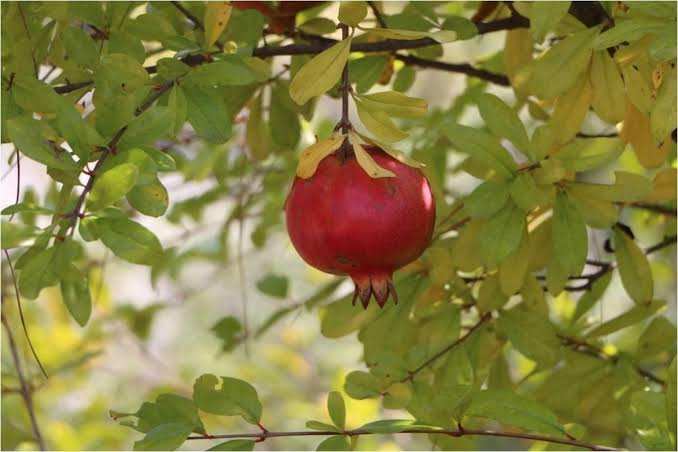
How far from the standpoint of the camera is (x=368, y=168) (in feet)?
2.48

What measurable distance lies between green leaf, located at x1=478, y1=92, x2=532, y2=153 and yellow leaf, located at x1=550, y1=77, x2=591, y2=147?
58 mm

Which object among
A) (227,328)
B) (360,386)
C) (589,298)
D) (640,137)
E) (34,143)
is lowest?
(227,328)

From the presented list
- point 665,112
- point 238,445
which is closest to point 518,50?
point 665,112

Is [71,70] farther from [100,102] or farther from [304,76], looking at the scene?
[304,76]

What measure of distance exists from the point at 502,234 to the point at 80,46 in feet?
1.42

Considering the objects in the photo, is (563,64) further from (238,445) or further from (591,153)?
(238,445)

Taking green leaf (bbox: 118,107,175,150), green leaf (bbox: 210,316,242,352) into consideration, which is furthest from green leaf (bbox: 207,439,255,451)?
green leaf (bbox: 210,316,242,352)

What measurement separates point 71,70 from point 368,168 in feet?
1.21

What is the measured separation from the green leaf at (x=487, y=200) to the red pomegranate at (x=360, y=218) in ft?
0.58

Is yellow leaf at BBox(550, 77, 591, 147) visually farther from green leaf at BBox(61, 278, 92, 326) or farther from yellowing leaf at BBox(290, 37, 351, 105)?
green leaf at BBox(61, 278, 92, 326)

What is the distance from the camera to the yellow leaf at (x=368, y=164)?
0.75m

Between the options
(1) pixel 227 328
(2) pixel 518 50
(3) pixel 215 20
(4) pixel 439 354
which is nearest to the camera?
(3) pixel 215 20

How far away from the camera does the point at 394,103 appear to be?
2.80 ft

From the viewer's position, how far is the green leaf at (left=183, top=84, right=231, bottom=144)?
92 centimetres
